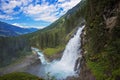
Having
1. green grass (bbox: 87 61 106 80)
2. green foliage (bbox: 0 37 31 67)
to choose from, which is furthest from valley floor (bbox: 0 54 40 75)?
green grass (bbox: 87 61 106 80)

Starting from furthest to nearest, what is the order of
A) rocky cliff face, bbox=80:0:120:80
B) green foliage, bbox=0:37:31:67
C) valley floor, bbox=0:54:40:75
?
green foliage, bbox=0:37:31:67
valley floor, bbox=0:54:40:75
rocky cliff face, bbox=80:0:120:80

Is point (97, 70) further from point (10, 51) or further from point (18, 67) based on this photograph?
point (10, 51)

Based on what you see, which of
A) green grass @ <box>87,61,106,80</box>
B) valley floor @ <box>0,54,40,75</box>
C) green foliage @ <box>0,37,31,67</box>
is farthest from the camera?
green foliage @ <box>0,37,31,67</box>

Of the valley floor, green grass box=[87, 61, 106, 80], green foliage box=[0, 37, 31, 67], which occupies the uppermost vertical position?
green foliage box=[0, 37, 31, 67]

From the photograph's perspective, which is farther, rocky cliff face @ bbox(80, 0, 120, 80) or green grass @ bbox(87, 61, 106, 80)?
green grass @ bbox(87, 61, 106, 80)

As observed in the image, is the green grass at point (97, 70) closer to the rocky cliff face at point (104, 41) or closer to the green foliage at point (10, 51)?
the rocky cliff face at point (104, 41)

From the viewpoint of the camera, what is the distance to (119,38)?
1628 inches

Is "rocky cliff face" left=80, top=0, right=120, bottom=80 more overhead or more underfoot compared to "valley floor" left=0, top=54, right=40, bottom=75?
more underfoot

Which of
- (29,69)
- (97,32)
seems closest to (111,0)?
(97,32)

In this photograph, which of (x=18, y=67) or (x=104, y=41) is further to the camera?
(x=18, y=67)

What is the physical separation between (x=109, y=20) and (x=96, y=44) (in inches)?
221

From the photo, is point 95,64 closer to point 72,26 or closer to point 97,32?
point 97,32

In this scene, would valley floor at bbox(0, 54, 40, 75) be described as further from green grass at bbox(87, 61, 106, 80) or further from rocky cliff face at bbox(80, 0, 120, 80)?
green grass at bbox(87, 61, 106, 80)

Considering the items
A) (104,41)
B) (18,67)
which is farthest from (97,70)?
(18,67)
